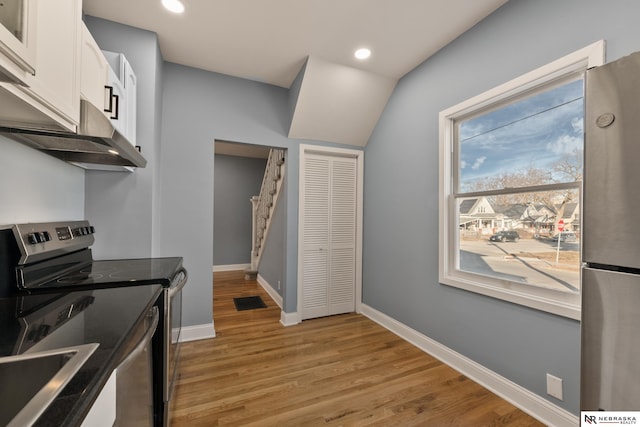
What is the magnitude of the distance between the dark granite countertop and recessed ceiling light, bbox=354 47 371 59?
8.30 ft

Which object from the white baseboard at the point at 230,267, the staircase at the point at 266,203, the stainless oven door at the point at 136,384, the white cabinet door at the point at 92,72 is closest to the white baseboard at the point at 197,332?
the stainless oven door at the point at 136,384

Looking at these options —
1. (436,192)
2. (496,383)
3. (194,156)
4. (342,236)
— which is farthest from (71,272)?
(496,383)

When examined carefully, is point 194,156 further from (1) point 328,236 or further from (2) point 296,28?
(1) point 328,236

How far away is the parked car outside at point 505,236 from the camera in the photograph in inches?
75.8

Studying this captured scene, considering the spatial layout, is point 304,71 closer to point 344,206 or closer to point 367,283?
point 344,206

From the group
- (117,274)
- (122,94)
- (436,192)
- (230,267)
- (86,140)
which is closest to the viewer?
(86,140)

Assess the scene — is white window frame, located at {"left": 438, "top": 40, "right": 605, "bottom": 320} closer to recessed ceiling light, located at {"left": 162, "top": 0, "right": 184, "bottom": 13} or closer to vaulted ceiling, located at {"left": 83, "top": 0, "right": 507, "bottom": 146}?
vaulted ceiling, located at {"left": 83, "top": 0, "right": 507, "bottom": 146}

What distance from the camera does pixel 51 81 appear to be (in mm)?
947

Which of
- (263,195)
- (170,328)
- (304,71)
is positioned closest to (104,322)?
(170,328)

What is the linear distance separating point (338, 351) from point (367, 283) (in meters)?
1.09

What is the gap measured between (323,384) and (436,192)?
6.12ft

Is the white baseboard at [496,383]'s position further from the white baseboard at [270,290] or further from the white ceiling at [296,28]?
the white ceiling at [296,28]

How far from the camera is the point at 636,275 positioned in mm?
797

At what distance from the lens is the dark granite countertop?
51cm
